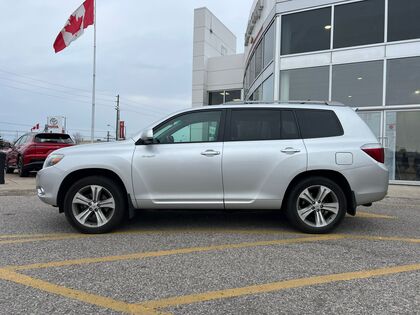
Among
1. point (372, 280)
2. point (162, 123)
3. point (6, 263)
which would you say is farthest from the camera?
point (162, 123)

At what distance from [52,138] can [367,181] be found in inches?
432

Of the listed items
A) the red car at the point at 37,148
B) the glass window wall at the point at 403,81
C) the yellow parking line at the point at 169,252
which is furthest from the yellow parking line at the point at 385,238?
the red car at the point at 37,148

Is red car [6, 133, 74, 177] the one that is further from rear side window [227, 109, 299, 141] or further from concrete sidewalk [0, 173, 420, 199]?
rear side window [227, 109, 299, 141]

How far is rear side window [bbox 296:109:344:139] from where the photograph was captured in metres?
5.46

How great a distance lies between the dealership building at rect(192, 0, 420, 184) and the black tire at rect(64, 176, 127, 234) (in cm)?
1028

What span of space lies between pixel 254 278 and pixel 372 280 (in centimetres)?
113

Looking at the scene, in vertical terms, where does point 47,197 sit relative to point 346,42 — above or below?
below

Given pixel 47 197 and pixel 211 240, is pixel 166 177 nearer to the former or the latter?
pixel 211 240

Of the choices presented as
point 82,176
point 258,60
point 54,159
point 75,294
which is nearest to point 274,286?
point 75,294

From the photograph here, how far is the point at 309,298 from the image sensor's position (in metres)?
3.33

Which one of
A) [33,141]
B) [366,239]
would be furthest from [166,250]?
[33,141]

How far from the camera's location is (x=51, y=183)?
5336mm

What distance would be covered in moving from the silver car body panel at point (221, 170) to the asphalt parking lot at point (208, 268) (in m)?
0.53

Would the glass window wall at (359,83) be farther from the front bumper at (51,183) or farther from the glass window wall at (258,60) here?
the front bumper at (51,183)
